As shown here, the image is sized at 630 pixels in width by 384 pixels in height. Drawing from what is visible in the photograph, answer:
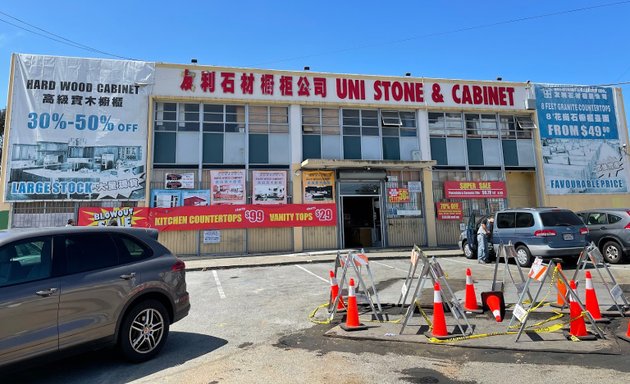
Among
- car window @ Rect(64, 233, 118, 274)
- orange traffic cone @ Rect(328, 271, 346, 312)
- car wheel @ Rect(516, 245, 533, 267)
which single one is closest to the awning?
car wheel @ Rect(516, 245, 533, 267)

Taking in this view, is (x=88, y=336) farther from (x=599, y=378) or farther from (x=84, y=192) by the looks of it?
(x=84, y=192)

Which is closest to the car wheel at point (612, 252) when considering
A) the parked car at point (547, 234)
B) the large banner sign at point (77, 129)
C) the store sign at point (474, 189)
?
the parked car at point (547, 234)

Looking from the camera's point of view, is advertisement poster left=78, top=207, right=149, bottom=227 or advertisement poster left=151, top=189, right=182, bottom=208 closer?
advertisement poster left=78, top=207, right=149, bottom=227

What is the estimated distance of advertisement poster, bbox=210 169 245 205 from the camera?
18312mm

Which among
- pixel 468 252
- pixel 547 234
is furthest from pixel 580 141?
pixel 547 234

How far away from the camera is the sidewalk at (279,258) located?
14885 millimetres

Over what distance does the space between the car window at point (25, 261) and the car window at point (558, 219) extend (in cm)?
1212

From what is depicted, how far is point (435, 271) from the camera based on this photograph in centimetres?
596

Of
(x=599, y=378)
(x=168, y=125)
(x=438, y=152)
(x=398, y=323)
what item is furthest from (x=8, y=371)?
(x=438, y=152)

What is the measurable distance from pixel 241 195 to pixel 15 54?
11299 millimetres

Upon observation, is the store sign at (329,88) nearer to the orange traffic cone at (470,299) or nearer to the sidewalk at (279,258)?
the sidewalk at (279,258)

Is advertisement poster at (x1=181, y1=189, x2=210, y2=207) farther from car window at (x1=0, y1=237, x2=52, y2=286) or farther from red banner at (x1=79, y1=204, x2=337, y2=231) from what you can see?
car window at (x1=0, y1=237, x2=52, y2=286)

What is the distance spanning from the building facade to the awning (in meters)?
0.09

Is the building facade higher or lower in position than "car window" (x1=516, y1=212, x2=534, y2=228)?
higher
